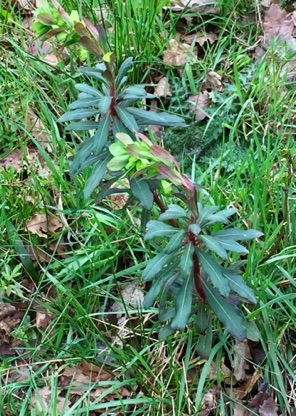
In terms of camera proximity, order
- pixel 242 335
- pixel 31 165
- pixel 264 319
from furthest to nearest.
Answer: pixel 31 165 → pixel 264 319 → pixel 242 335

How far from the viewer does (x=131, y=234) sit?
2.43m

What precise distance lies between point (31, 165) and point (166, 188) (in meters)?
1.38

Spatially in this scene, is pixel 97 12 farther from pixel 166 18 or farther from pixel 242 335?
pixel 242 335

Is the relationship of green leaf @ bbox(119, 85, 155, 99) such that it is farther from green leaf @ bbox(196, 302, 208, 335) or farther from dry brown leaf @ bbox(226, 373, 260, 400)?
dry brown leaf @ bbox(226, 373, 260, 400)

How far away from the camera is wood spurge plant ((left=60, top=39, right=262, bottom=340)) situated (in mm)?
1530

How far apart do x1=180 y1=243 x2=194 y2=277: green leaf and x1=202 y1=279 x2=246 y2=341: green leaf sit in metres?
0.24

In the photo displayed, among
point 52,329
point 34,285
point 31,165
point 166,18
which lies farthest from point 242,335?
point 166,18

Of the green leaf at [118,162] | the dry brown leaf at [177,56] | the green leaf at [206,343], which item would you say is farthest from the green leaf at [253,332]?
the dry brown leaf at [177,56]

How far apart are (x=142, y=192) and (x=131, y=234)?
25.3 inches

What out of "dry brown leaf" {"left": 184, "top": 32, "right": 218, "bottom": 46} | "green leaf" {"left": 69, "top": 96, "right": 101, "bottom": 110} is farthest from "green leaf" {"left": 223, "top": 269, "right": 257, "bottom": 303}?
"dry brown leaf" {"left": 184, "top": 32, "right": 218, "bottom": 46}

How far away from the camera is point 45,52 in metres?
3.17

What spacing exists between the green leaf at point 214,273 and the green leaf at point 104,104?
544 millimetres

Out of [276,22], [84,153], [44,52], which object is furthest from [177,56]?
[84,153]

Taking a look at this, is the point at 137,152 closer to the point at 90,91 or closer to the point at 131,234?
the point at 90,91
